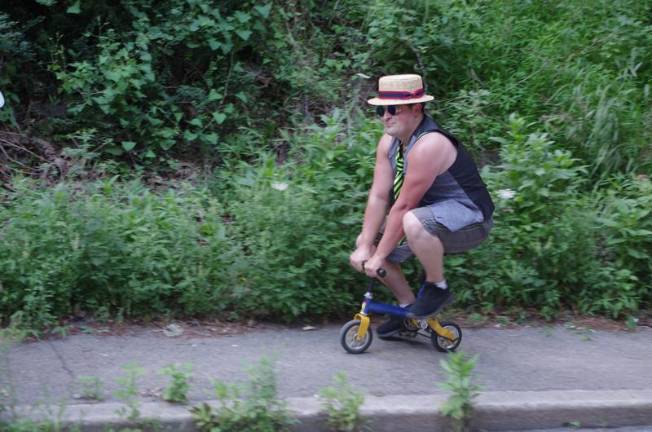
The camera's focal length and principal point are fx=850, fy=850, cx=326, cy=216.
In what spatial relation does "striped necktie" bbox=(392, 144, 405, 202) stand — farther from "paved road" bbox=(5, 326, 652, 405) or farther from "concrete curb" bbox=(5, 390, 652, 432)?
"concrete curb" bbox=(5, 390, 652, 432)

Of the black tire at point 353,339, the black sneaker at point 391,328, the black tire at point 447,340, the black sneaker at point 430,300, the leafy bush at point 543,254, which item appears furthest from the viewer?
the leafy bush at point 543,254

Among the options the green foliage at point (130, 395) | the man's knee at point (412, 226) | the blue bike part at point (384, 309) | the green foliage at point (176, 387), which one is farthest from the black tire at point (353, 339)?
the green foliage at point (130, 395)

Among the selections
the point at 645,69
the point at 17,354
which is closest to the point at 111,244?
the point at 17,354

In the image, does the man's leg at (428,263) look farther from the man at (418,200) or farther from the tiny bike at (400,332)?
the tiny bike at (400,332)

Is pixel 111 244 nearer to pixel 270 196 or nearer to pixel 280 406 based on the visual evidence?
pixel 270 196

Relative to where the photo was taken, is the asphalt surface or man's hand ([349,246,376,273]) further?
man's hand ([349,246,376,273])

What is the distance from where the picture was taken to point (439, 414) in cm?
478

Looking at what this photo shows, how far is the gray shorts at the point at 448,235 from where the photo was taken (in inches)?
204

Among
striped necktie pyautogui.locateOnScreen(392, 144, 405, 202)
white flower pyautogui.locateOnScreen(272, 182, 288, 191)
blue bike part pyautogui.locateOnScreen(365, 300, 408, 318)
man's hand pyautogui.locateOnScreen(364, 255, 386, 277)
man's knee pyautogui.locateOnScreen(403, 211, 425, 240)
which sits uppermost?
striped necktie pyautogui.locateOnScreen(392, 144, 405, 202)

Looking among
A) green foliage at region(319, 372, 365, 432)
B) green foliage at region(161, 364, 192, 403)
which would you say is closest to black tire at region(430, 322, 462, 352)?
green foliage at region(319, 372, 365, 432)

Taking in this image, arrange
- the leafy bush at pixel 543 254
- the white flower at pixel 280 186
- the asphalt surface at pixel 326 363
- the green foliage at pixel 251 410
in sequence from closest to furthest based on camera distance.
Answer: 1. the green foliage at pixel 251 410
2. the asphalt surface at pixel 326 363
3. the white flower at pixel 280 186
4. the leafy bush at pixel 543 254

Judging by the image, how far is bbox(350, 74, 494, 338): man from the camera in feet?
17.1

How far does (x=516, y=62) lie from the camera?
8758 millimetres

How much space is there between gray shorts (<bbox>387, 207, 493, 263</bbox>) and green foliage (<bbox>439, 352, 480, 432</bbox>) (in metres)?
0.83
